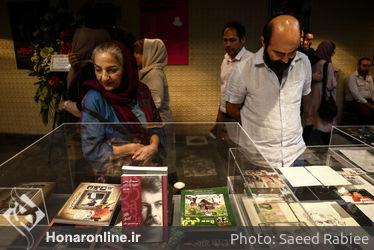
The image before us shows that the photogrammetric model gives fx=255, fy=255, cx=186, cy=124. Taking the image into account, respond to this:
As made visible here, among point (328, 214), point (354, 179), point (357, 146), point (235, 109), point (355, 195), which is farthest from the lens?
point (235, 109)

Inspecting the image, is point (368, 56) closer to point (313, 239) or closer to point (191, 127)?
point (191, 127)

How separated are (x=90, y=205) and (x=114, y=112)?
625 mm

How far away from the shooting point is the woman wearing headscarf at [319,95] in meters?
3.25

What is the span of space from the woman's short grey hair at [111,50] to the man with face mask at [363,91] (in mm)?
4030

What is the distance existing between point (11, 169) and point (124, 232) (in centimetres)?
71

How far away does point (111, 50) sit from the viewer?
1.56 metres

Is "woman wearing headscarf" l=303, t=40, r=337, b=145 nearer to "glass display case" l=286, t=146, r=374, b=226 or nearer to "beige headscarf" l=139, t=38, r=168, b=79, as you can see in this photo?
"glass display case" l=286, t=146, r=374, b=226

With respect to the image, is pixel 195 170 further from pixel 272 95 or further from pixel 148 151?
pixel 272 95

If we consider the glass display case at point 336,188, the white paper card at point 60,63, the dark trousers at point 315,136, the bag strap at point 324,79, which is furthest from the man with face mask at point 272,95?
the white paper card at point 60,63

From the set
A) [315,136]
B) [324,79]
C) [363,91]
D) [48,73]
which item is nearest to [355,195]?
[315,136]

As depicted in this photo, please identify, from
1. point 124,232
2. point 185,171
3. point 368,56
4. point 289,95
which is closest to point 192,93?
point 289,95

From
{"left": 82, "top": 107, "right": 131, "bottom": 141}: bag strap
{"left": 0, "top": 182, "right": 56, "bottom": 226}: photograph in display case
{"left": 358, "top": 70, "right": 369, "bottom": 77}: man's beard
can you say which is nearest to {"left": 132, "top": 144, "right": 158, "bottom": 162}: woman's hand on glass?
{"left": 82, "top": 107, "right": 131, "bottom": 141}: bag strap

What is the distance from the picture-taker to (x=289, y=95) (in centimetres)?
183

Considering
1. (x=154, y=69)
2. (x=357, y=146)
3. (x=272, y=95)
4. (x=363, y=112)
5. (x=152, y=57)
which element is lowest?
(x=363, y=112)
